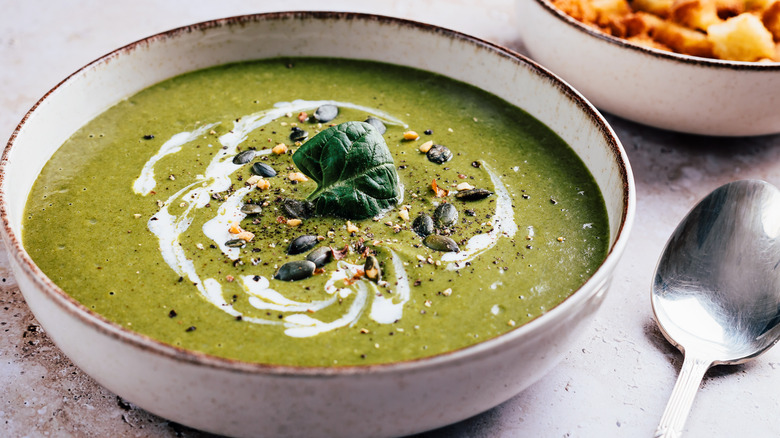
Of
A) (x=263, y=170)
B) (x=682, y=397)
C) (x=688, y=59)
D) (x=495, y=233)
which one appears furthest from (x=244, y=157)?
(x=688, y=59)

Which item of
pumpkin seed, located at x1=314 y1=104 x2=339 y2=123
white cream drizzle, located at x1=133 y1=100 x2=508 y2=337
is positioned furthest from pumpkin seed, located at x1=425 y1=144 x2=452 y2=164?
pumpkin seed, located at x1=314 y1=104 x2=339 y2=123

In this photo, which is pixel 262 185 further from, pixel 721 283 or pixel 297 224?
pixel 721 283

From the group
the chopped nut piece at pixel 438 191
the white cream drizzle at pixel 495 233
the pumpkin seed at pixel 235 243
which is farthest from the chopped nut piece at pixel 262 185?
the white cream drizzle at pixel 495 233

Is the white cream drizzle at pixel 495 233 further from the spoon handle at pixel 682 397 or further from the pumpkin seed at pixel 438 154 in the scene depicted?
the spoon handle at pixel 682 397

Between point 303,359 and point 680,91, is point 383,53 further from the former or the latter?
point 303,359

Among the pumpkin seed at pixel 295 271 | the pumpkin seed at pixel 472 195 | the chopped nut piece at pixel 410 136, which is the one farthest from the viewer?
the chopped nut piece at pixel 410 136
